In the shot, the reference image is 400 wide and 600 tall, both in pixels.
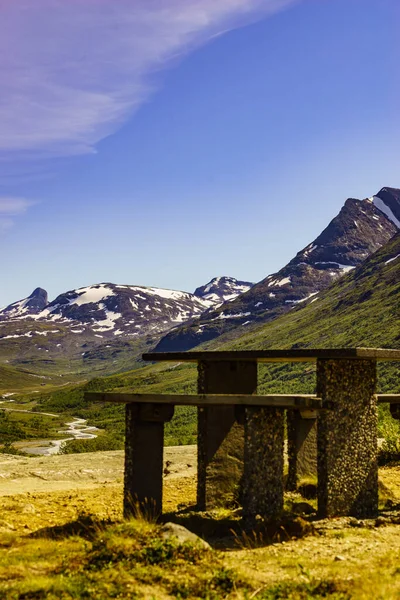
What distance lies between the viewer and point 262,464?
15094 millimetres

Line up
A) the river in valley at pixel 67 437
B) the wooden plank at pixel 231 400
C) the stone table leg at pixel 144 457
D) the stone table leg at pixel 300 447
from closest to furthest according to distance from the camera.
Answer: the wooden plank at pixel 231 400, the stone table leg at pixel 144 457, the stone table leg at pixel 300 447, the river in valley at pixel 67 437

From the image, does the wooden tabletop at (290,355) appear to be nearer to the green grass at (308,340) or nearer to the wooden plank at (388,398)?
the wooden plank at (388,398)

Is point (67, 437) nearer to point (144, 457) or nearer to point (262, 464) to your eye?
point (144, 457)

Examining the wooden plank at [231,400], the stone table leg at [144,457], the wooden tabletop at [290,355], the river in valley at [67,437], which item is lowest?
the river in valley at [67,437]

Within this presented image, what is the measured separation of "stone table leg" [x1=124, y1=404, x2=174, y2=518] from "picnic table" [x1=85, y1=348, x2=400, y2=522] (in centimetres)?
3

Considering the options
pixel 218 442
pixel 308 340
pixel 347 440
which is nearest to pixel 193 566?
pixel 347 440

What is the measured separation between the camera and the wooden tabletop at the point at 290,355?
51.0ft

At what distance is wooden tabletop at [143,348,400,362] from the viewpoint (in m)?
15.5

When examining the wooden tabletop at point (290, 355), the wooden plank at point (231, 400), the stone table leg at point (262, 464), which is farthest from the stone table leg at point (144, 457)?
the wooden tabletop at point (290, 355)

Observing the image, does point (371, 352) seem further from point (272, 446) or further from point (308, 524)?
point (308, 524)

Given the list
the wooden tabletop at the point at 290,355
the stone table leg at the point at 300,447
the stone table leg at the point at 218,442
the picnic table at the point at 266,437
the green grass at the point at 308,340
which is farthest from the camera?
the green grass at the point at 308,340

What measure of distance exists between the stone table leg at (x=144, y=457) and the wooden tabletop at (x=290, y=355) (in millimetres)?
2776

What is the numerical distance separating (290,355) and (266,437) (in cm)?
261

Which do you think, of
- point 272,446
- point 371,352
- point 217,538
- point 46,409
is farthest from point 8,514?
point 46,409
